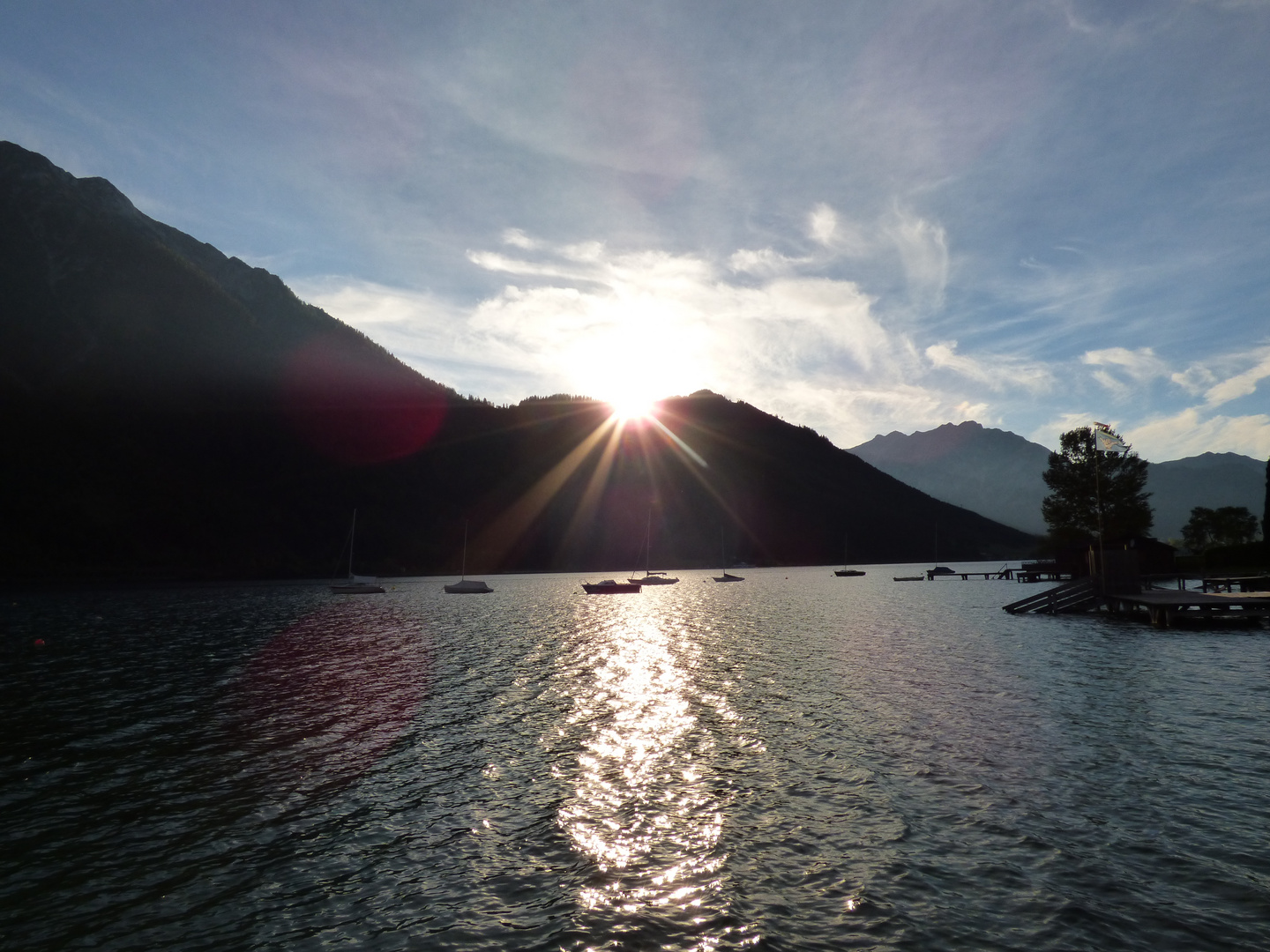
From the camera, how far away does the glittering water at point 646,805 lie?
35.2 ft

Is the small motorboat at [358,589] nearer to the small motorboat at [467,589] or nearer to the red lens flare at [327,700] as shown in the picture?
the small motorboat at [467,589]

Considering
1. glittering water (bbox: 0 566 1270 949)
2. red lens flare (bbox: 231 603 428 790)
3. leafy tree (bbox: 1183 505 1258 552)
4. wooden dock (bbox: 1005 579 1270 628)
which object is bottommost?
red lens flare (bbox: 231 603 428 790)

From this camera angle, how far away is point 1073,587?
6397cm

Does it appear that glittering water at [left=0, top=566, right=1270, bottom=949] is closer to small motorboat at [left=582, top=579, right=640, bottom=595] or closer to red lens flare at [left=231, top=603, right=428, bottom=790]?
red lens flare at [left=231, top=603, right=428, bottom=790]

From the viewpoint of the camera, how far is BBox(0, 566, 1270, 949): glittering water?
10742 millimetres

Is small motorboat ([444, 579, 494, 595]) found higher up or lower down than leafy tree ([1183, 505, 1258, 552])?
lower down

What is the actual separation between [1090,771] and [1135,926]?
27.3ft

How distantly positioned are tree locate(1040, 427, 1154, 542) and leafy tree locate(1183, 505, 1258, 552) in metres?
40.5

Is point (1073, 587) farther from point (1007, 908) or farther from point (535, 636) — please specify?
point (1007, 908)

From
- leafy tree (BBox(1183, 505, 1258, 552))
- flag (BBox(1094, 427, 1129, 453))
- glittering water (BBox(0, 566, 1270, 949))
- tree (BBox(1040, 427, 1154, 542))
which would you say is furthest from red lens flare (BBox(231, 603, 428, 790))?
leafy tree (BBox(1183, 505, 1258, 552))

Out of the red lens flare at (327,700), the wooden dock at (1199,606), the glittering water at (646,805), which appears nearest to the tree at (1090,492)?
the wooden dock at (1199,606)

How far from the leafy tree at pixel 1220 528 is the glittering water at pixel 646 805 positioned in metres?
139

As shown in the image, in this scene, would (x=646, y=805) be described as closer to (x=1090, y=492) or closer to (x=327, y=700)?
(x=327, y=700)

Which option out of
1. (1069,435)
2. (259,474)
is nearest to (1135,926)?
(1069,435)
